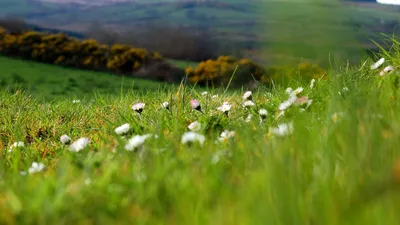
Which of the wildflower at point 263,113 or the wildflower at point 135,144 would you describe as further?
the wildflower at point 263,113

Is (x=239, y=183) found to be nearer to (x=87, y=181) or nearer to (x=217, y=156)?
(x=217, y=156)

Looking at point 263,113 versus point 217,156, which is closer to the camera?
point 217,156

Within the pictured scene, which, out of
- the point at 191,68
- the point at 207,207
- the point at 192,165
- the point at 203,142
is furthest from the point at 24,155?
the point at 191,68

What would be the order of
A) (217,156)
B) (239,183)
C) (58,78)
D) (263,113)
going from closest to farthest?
(239,183)
(217,156)
(263,113)
(58,78)

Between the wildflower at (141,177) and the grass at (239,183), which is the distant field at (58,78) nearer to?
the grass at (239,183)

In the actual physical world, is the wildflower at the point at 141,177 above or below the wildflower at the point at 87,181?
above

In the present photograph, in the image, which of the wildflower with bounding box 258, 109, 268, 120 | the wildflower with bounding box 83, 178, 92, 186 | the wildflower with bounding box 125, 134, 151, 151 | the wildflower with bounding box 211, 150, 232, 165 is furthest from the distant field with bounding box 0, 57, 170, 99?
the wildflower with bounding box 83, 178, 92, 186

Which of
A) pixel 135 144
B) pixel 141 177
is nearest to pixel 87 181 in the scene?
pixel 141 177

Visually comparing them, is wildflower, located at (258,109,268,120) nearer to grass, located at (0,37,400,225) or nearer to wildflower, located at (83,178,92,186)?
grass, located at (0,37,400,225)

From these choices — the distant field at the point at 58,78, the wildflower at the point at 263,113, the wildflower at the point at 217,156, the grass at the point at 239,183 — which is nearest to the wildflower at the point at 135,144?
the grass at the point at 239,183

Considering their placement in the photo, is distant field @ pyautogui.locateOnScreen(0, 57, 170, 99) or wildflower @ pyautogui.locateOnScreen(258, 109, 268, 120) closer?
wildflower @ pyautogui.locateOnScreen(258, 109, 268, 120)

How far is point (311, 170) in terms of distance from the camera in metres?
1.64

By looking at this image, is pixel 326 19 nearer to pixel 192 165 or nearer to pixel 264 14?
pixel 264 14

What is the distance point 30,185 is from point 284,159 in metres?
0.93
